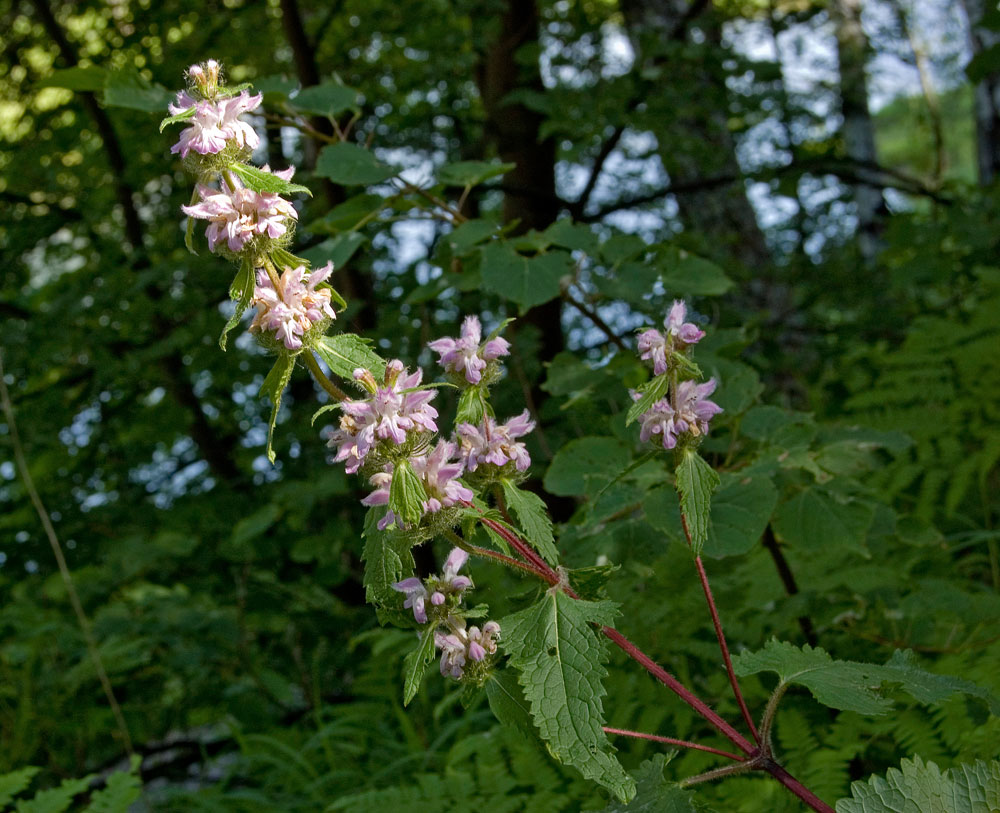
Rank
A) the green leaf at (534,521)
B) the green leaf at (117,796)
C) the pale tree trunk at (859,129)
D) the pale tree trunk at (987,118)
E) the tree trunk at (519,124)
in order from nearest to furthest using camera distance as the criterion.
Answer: the green leaf at (534,521) < the green leaf at (117,796) < the tree trunk at (519,124) < the pale tree trunk at (987,118) < the pale tree trunk at (859,129)

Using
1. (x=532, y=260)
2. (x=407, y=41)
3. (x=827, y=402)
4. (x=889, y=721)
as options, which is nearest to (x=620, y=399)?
(x=532, y=260)

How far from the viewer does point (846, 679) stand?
1139mm

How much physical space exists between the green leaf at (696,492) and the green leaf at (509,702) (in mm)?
294

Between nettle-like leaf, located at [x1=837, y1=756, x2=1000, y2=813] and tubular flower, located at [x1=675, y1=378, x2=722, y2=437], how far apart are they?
0.52 metres

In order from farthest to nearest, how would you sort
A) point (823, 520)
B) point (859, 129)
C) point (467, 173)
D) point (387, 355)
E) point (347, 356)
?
point (859, 129) < point (387, 355) < point (467, 173) < point (823, 520) < point (347, 356)

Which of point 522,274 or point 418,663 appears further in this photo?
point 522,274

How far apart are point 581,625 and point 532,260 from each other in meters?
1.00

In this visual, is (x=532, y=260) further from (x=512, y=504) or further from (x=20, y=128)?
(x=20, y=128)

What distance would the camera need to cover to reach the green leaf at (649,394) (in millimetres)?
985

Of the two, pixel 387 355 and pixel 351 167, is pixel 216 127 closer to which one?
pixel 351 167

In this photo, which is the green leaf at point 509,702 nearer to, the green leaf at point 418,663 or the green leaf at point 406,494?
the green leaf at point 418,663

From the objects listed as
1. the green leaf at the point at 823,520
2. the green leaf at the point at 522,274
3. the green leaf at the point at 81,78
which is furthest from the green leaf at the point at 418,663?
the green leaf at the point at 81,78

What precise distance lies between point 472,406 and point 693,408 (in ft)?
0.94

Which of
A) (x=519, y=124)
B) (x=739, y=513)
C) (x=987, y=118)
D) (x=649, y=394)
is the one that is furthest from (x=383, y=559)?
(x=987, y=118)
